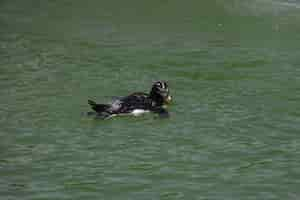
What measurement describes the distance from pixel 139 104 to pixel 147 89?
6.52 feet

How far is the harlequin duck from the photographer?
43.5ft

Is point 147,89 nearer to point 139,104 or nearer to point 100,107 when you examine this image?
point 139,104

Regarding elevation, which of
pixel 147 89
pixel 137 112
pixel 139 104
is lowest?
pixel 137 112

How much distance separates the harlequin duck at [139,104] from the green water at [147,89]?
0.58 feet

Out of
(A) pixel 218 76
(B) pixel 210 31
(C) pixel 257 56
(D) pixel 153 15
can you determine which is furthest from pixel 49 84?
(D) pixel 153 15

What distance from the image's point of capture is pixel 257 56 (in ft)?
58.0

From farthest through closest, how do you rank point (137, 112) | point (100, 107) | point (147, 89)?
point (147, 89)
point (137, 112)
point (100, 107)

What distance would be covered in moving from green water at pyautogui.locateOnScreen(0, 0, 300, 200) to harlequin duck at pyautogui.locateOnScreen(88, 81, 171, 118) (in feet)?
0.58

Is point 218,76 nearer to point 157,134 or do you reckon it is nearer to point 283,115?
point 283,115

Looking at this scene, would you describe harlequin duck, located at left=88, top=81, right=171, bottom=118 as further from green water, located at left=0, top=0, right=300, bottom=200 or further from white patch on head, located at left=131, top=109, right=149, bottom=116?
green water, located at left=0, top=0, right=300, bottom=200

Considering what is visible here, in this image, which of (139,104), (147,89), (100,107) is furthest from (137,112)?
(147,89)

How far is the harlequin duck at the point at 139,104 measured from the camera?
43.5 ft

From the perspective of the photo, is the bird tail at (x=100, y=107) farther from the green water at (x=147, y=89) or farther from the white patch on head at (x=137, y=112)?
the white patch on head at (x=137, y=112)

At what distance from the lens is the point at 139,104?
13586 mm
